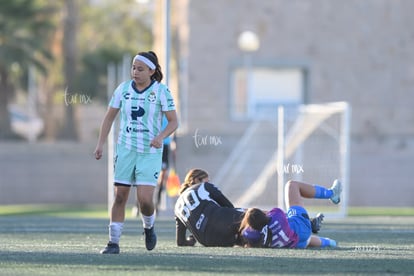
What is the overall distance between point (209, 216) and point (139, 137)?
1.23 m

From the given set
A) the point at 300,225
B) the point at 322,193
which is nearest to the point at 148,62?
the point at 300,225

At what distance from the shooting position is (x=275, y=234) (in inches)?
461

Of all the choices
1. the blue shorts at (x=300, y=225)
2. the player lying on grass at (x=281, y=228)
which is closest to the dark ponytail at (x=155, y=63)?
the player lying on grass at (x=281, y=228)

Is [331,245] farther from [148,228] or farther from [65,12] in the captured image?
[65,12]

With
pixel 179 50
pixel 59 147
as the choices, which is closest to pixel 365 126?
pixel 179 50

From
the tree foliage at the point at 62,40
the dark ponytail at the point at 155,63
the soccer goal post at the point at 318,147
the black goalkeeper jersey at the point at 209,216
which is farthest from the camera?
the tree foliage at the point at 62,40

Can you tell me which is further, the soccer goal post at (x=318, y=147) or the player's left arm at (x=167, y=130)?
the soccer goal post at (x=318, y=147)

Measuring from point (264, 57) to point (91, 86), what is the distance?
83.9ft

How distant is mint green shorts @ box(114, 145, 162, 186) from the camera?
11.1 meters

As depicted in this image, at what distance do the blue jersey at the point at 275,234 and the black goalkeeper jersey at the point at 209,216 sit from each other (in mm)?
197

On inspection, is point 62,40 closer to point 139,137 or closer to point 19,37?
point 19,37

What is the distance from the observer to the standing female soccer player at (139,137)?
36.6 feet

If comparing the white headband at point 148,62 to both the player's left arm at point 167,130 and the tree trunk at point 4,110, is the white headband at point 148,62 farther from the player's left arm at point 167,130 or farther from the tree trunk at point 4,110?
the tree trunk at point 4,110

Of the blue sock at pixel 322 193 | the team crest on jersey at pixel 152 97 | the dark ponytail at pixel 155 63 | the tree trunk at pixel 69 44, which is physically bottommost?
the blue sock at pixel 322 193
